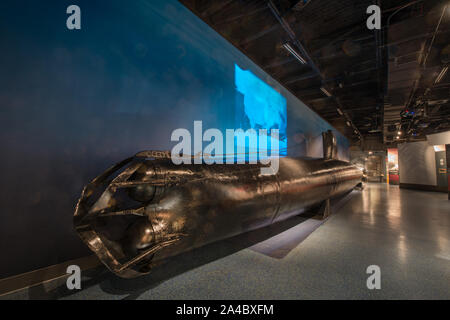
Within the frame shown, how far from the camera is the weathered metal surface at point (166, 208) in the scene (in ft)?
3.84

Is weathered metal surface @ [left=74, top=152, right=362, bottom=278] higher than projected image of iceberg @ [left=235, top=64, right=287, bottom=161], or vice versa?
projected image of iceberg @ [left=235, top=64, right=287, bottom=161]

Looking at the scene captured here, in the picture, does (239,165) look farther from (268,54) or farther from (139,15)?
(268,54)

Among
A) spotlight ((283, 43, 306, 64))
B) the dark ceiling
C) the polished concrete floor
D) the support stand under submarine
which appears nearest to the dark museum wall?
the support stand under submarine

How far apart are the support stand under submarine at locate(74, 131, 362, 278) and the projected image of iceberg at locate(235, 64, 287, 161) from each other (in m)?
2.07

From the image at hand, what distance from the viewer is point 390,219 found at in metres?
3.67

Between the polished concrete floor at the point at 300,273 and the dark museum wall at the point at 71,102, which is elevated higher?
the dark museum wall at the point at 71,102

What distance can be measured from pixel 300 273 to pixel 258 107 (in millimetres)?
3540

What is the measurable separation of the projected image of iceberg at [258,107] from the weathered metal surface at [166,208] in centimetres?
206

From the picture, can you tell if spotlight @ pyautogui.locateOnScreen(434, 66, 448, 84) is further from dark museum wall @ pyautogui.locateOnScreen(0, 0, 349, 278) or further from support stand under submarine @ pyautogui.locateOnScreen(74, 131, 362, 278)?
dark museum wall @ pyautogui.locateOnScreen(0, 0, 349, 278)

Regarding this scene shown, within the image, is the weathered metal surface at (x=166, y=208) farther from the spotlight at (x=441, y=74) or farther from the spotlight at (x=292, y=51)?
the spotlight at (x=441, y=74)

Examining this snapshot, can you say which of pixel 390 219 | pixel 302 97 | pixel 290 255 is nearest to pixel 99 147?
pixel 290 255

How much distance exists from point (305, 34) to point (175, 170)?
4.98m

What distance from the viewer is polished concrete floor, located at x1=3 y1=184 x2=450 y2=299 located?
144 cm

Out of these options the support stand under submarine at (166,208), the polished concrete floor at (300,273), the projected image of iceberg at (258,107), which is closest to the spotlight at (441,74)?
the projected image of iceberg at (258,107)
